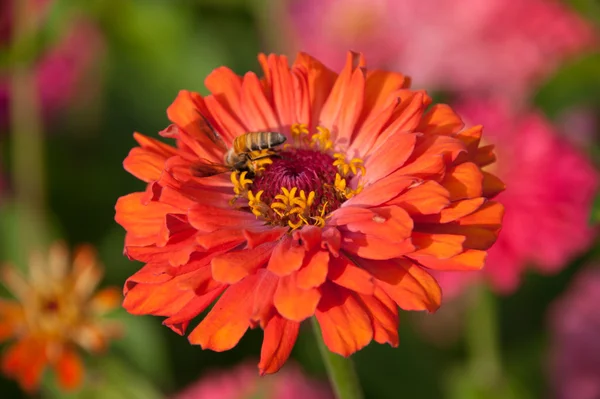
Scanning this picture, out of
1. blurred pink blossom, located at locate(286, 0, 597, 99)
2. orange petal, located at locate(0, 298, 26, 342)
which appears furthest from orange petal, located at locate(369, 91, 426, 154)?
blurred pink blossom, located at locate(286, 0, 597, 99)

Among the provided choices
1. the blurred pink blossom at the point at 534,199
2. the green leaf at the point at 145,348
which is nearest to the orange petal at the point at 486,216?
the blurred pink blossom at the point at 534,199

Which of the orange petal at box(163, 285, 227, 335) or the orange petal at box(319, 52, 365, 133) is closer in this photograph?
the orange petal at box(163, 285, 227, 335)

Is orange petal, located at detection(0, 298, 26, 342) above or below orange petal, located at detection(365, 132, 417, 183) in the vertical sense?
below

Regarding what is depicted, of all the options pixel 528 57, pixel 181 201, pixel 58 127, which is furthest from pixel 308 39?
pixel 181 201

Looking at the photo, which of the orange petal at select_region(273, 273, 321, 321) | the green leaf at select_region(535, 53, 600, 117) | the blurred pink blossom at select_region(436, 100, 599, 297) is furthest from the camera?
the green leaf at select_region(535, 53, 600, 117)

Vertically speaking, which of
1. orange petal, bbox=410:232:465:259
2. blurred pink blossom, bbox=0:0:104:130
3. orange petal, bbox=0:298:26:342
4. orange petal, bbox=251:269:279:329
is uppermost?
orange petal, bbox=410:232:465:259

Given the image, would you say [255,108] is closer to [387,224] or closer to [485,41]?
[387,224]

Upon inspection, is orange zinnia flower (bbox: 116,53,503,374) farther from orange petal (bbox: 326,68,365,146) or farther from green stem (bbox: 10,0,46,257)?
green stem (bbox: 10,0,46,257)
